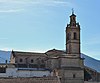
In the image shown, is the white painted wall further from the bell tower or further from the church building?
the bell tower

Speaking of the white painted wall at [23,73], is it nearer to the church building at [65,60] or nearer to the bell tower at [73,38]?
the church building at [65,60]

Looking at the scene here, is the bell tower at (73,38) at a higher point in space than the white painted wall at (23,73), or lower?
higher

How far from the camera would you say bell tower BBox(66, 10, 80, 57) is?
62.5 meters

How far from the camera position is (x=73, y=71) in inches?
2271

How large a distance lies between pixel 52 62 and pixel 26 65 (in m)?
7.03

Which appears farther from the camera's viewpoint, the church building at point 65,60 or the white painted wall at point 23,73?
the church building at point 65,60

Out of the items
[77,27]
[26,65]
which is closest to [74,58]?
[77,27]

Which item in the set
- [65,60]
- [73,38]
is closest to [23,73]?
[65,60]

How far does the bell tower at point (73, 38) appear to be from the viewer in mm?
62469

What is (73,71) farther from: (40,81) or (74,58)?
(40,81)

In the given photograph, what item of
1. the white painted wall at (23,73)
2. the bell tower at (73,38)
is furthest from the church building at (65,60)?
the white painted wall at (23,73)

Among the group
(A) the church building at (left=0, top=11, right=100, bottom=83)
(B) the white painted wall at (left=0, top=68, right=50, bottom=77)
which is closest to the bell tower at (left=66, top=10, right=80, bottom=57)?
(A) the church building at (left=0, top=11, right=100, bottom=83)

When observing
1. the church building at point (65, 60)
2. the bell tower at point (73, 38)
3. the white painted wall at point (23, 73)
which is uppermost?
the bell tower at point (73, 38)

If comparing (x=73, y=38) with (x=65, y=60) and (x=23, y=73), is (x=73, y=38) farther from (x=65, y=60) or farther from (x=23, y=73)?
(x=23, y=73)
